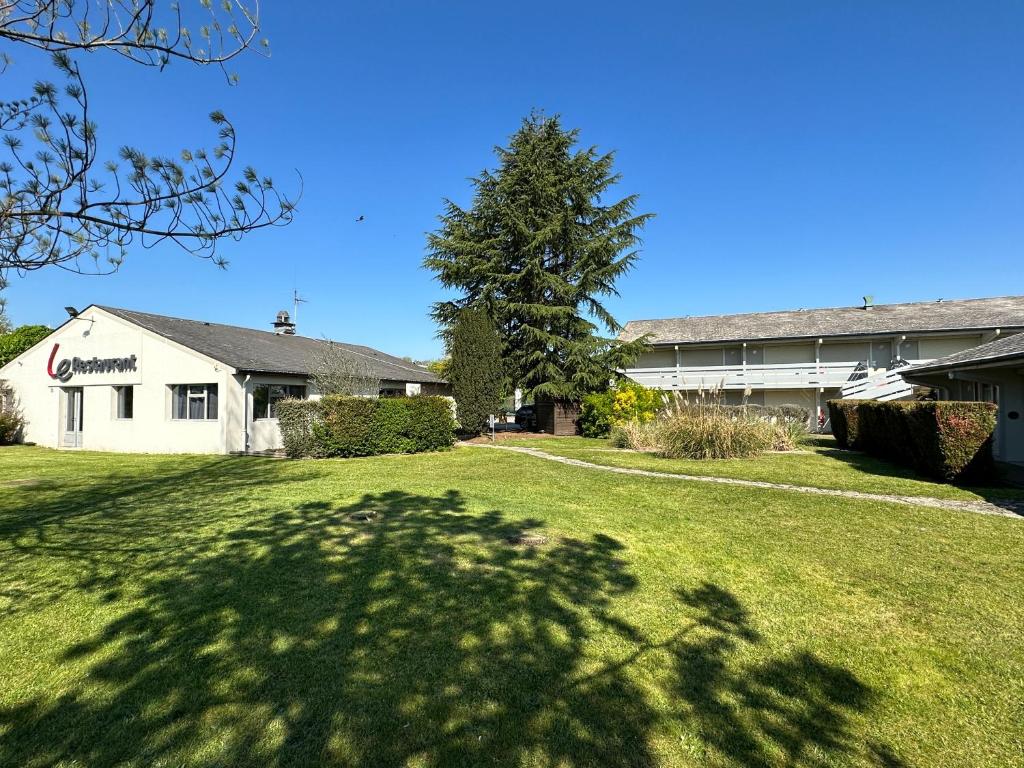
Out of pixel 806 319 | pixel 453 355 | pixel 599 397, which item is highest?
pixel 806 319

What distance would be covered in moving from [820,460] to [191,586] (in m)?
13.2

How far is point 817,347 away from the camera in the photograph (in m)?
25.5

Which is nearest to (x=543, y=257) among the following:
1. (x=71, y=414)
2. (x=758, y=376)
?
(x=758, y=376)

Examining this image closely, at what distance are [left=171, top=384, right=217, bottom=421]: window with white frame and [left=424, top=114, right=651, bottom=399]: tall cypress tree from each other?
10.4m

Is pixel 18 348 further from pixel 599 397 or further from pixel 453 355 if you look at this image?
pixel 599 397

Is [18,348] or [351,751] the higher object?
[18,348]

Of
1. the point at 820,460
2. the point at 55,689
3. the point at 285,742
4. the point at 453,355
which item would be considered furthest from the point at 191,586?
the point at 453,355

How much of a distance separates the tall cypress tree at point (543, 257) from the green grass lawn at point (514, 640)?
1595 cm

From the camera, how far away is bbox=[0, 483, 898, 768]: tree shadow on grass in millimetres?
2350

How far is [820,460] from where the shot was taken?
12320 millimetres

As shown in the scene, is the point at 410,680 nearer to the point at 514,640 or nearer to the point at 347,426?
the point at 514,640

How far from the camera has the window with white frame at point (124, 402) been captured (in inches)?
711

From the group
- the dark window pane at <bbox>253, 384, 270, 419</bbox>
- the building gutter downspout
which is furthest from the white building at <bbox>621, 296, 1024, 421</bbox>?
the building gutter downspout

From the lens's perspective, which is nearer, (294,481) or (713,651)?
(713,651)
